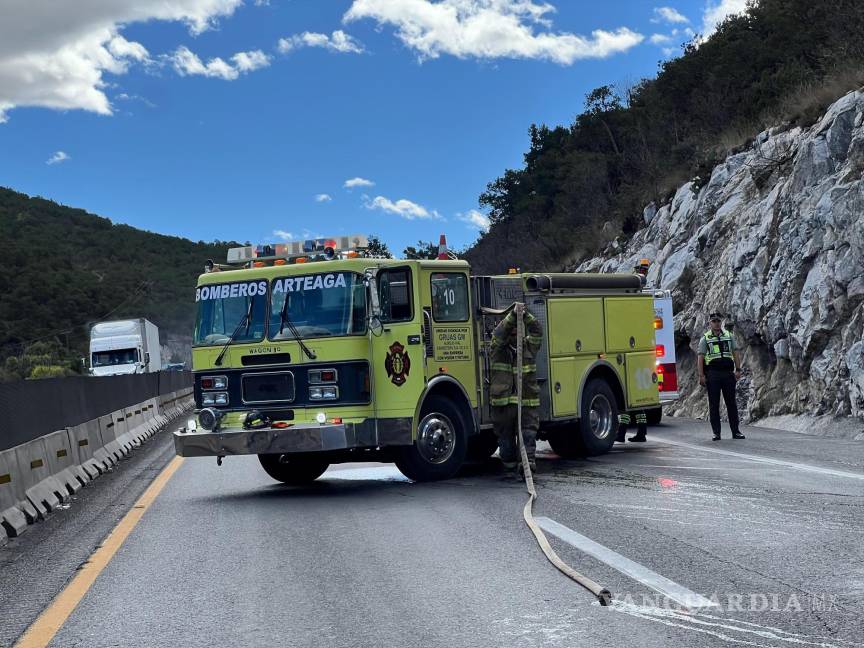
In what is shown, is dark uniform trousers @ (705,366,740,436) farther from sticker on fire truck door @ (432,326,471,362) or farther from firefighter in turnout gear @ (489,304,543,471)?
sticker on fire truck door @ (432,326,471,362)

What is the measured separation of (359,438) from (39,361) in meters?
64.2

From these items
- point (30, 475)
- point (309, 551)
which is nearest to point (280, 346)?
point (30, 475)

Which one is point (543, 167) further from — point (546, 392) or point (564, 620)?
point (564, 620)

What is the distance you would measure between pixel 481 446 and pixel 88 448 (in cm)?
550

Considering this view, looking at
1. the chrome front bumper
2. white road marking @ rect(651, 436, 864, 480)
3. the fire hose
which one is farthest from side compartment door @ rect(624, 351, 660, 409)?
the chrome front bumper

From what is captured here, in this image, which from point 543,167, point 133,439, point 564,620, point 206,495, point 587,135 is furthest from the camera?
point 543,167

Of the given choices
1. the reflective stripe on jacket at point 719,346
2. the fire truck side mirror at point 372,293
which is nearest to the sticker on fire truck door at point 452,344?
the fire truck side mirror at point 372,293

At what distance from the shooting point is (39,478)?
11828mm

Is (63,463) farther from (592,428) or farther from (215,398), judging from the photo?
(592,428)

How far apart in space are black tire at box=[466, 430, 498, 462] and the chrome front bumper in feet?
7.42

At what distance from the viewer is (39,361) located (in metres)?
71.1

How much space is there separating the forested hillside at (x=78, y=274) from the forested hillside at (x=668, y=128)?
3019cm

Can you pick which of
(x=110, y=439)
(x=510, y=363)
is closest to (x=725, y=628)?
(x=510, y=363)

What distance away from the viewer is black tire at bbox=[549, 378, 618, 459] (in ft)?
47.8
